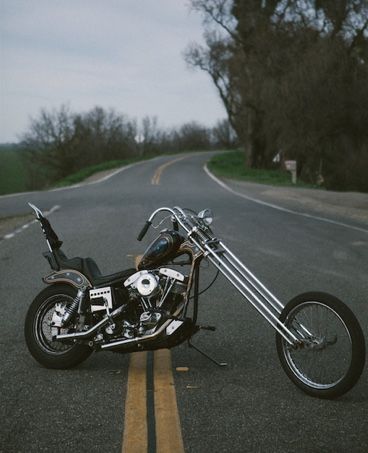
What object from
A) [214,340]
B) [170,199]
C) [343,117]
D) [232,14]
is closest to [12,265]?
[214,340]

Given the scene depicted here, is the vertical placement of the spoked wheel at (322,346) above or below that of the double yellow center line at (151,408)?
above

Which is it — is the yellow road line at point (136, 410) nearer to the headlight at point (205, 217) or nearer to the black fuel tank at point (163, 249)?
the black fuel tank at point (163, 249)

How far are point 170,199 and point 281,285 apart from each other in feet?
42.7

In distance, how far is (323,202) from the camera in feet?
63.3

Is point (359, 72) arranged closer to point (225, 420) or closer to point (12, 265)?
point (12, 265)

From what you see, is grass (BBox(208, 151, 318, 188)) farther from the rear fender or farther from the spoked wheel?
the spoked wheel

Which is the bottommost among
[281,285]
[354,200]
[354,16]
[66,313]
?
[354,200]

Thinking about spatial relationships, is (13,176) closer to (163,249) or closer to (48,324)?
(48,324)

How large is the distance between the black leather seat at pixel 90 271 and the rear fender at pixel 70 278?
1.2 inches

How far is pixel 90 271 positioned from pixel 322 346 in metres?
1.78

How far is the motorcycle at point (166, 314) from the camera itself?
417 cm

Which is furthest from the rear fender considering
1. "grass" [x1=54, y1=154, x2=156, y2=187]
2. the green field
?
the green field

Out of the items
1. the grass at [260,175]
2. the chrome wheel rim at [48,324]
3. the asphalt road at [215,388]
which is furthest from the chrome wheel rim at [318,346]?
the grass at [260,175]

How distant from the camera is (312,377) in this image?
14.0ft
